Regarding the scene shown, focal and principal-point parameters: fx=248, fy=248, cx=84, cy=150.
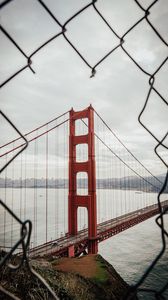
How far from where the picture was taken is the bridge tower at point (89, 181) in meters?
12.6

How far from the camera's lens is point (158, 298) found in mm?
580

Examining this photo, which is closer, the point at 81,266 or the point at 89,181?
the point at 81,266

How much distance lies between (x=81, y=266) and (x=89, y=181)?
7.66 meters

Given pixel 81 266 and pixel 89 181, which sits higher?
pixel 89 181

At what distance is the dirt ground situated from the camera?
5.36 meters

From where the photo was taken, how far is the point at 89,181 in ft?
43.9

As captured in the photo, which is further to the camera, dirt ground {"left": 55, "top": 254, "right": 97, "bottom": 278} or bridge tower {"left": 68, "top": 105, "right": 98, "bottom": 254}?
bridge tower {"left": 68, "top": 105, "right": 98, "bottom": 254}

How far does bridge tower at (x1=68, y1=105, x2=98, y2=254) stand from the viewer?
12.6 meters

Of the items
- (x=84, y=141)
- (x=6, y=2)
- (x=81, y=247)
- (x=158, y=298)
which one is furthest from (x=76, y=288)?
(x=84, y=141)

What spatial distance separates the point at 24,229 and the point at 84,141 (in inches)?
550

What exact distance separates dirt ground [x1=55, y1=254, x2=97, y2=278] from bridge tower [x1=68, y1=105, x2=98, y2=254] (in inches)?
241

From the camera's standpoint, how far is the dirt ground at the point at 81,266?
17.6 ft

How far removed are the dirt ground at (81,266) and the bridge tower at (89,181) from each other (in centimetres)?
611

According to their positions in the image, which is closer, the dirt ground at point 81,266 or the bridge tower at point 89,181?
the dirt ground at point 81,266
